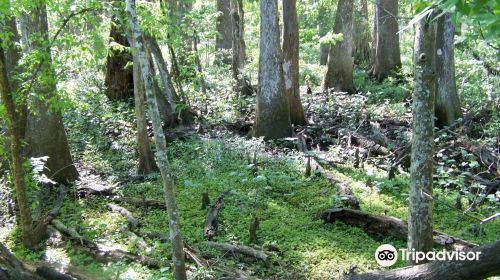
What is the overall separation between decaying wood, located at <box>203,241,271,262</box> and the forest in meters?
0.02

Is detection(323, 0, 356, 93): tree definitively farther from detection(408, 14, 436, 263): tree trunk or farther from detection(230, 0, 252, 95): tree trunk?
detection(408, 14, 436, 263): tree trunk

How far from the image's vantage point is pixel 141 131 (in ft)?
34.2

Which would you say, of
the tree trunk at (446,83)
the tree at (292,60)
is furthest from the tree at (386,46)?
the tree trunk at (446,83)

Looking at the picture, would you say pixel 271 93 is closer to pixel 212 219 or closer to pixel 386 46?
pixel 212 219

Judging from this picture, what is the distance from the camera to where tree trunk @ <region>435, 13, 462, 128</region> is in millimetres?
12148

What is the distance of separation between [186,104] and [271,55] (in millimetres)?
3384

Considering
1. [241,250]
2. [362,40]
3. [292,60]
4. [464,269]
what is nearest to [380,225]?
[241,250]

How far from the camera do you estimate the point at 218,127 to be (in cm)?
1420

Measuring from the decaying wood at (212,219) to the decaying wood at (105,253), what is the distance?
119cm

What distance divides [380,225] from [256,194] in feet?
8.79

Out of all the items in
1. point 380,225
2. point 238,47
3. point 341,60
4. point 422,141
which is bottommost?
point 380,225

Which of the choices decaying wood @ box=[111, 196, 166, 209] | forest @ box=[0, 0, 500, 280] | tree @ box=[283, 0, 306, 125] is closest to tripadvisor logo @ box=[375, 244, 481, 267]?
forest @ box=[0, 0, 500, 280]

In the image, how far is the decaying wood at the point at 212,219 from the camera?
751cm

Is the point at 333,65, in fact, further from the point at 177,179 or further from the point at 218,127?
the point at 177,179
